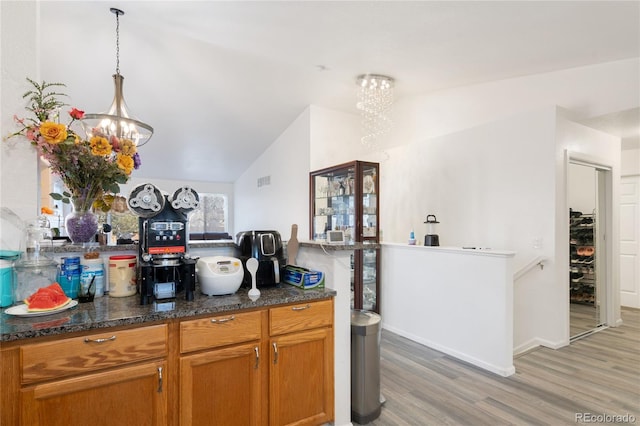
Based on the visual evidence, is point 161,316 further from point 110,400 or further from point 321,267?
point 321,267

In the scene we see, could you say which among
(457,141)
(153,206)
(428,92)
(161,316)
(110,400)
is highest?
(428,92)

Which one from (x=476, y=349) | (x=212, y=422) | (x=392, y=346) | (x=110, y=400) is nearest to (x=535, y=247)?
(x=476, y=349)

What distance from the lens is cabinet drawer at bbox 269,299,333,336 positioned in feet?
5.93

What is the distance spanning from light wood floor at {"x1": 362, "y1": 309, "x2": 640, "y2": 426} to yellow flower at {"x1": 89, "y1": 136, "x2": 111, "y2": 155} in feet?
7.53

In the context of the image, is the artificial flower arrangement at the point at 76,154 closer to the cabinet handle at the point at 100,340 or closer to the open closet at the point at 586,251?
the cabinet handle at the point at 100,340

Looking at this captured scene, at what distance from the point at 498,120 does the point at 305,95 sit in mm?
2556

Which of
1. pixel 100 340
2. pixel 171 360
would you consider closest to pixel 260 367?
pixel 171 360

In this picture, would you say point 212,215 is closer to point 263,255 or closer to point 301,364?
point 263,255

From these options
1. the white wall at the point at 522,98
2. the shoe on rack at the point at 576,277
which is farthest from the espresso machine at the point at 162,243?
the shoe on rack at the point at 576,277

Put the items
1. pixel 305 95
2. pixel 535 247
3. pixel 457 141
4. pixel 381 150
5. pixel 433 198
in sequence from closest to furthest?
1. pixel 535 247
2. pixel 457 141
3. pixel 433 198
4. pixel 305 95
5. pixel 381 150

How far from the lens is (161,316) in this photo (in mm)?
1512

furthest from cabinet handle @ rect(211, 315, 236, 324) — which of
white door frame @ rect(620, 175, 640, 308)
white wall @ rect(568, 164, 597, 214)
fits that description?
white door frame @ rect(620, 175, 640, 308)

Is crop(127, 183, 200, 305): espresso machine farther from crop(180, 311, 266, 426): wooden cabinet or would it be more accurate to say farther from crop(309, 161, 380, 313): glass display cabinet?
crop(309, 161, 380, 313): glass display cabinet

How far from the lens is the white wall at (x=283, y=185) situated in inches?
208
